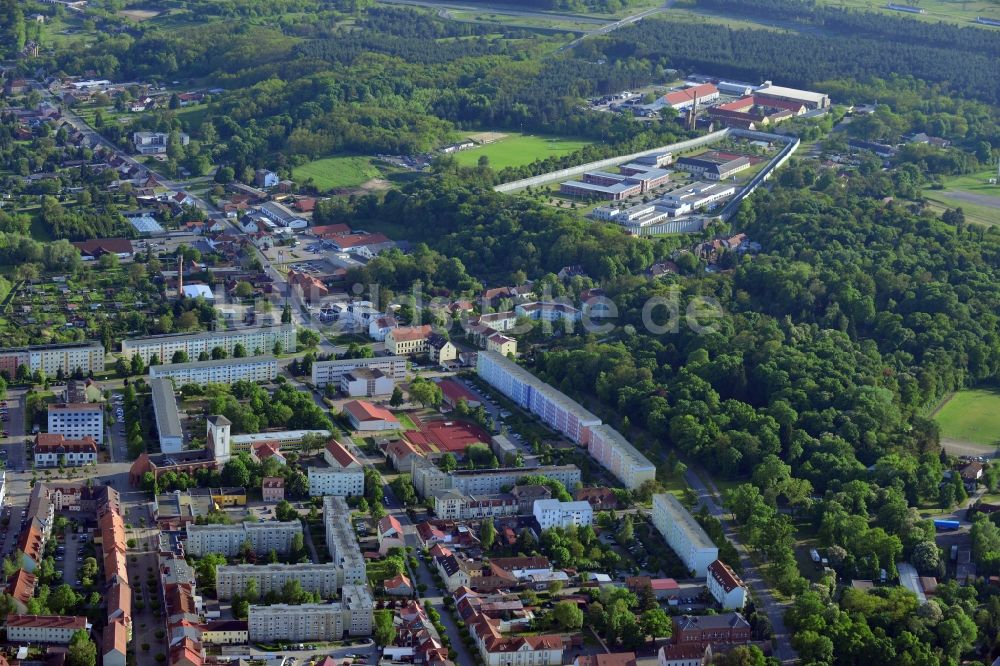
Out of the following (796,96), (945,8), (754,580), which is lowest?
(754,580)

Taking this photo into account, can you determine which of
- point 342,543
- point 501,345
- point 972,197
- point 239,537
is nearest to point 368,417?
point 501,345

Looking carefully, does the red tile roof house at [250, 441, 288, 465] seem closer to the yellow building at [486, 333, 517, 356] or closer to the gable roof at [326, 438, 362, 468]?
the gable roof at [326, 438, 362, 468]

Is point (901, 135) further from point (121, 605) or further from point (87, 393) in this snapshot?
point (121, 605)

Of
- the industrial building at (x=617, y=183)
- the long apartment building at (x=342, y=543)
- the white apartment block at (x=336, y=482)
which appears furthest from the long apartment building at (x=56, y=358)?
the industrial building at (x=617, y=183)

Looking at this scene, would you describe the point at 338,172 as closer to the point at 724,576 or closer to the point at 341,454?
the point at 341,454

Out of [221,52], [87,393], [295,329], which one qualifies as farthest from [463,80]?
[87,393]

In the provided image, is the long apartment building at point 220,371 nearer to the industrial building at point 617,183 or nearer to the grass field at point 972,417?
the grass field at point 972,417
